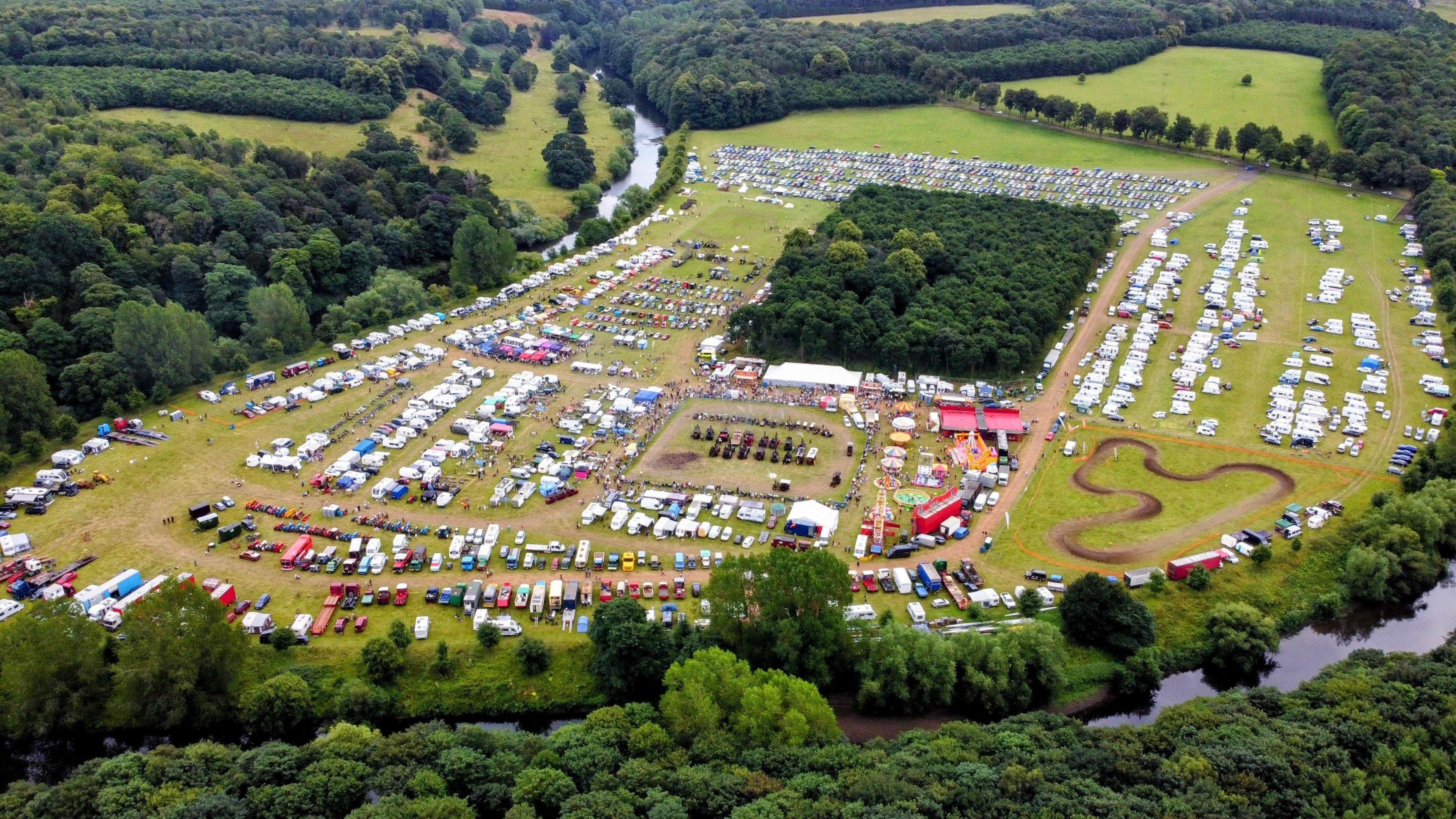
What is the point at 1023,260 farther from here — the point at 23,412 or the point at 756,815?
the point at 23,412

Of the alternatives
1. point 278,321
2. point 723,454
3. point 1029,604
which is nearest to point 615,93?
point 278,321

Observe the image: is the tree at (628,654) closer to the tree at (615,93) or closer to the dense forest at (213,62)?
the dense forest at (213,62)

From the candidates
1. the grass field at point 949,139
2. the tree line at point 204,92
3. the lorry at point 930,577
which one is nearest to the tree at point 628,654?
the lorry at point 930,577

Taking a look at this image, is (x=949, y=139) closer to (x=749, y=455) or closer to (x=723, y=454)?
(x=749, y=455)

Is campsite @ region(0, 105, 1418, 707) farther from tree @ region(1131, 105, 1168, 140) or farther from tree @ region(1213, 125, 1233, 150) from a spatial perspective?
tree @ region(1131, 105, 1168, 140)

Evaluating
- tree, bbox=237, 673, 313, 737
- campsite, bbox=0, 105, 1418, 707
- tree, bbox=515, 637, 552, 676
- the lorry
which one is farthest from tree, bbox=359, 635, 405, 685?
the lorry
